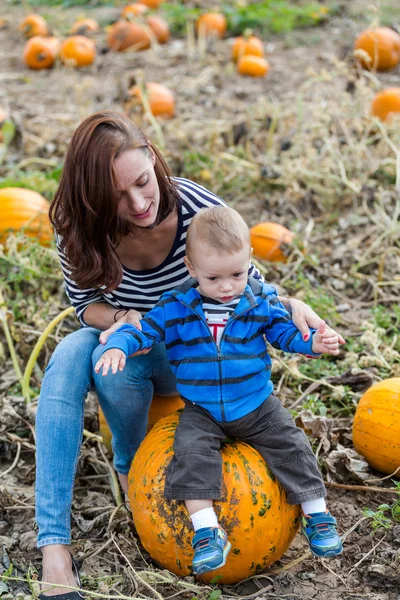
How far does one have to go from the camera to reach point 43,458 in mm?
2799

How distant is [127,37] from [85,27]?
2.87 feet

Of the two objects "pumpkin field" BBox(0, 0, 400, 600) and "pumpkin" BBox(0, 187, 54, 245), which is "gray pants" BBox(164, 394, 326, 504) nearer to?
"pumpkin field" BBox(0, 0, 400, 600)

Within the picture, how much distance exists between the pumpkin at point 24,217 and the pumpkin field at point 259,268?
1 cm

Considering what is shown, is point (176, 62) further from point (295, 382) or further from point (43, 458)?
point (43, 458)

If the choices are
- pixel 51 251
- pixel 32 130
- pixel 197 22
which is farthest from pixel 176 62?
pixel 51 251

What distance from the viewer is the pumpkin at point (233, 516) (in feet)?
8.65

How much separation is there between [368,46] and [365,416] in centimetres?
579

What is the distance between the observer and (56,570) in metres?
2.68

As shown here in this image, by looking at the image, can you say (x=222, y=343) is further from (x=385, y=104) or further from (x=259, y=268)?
(x=385, y=104)

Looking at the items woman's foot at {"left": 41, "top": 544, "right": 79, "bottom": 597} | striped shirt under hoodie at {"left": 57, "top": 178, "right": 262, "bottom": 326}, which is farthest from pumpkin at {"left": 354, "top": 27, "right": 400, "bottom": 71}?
woman's foot at {"left": 41, "top": 544, "right": 79, "bottom": 597}

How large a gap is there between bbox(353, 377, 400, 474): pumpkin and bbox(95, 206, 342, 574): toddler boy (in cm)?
63

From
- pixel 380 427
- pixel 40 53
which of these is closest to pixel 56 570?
pixel 380 427

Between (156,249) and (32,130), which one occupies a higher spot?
(156,249)

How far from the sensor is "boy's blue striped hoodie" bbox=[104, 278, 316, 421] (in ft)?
8.72
